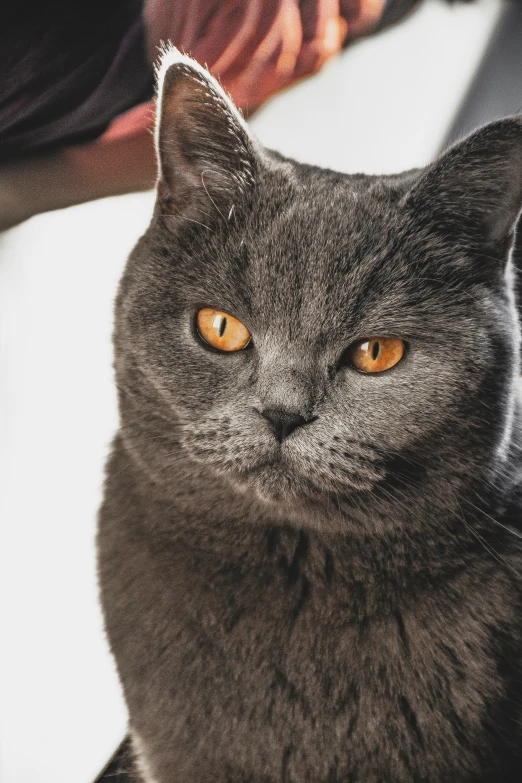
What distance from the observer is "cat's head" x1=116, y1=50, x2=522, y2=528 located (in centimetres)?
79

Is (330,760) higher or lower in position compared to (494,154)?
lower

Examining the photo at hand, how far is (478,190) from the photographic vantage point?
830 millimetres

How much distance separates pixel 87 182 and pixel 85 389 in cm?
39

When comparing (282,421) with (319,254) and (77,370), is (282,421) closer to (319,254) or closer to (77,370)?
(319,254)

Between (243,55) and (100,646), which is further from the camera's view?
(100,646)

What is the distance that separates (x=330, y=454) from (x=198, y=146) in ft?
1.47

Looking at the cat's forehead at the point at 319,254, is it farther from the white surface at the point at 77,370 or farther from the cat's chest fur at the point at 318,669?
the white surface at the point at 77,370

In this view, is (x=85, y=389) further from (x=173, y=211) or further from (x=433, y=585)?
(x=433, y=585)

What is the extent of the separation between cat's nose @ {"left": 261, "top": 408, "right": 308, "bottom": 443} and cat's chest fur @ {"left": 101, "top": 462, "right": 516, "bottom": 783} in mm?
180

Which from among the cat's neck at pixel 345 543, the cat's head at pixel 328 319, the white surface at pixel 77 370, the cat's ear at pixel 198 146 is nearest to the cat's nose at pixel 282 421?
the cat's head at pixel 328 319

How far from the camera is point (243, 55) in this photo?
3.82 feet

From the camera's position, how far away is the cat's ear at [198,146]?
0.84m

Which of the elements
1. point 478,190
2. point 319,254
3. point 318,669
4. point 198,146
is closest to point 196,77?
point 198,146

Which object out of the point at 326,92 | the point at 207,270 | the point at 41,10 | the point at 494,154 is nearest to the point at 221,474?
the point at 207,270
